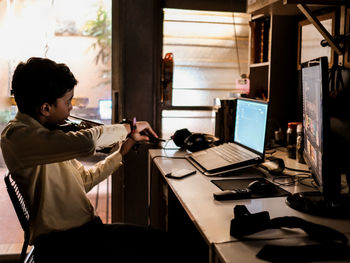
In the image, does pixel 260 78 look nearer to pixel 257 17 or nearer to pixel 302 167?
pixel 257 17

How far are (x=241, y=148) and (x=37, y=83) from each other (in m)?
1.10

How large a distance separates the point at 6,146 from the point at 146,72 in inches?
65.6

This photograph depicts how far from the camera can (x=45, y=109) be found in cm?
152

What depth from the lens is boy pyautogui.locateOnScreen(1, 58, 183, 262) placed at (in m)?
1.42

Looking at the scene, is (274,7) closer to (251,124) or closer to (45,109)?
(251,124)

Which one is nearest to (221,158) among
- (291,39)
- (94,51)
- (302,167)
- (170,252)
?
(302,167)

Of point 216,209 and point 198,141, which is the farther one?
point 198,141

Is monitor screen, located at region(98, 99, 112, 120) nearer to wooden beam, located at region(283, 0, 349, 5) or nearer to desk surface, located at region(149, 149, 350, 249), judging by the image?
desk surface, located at region(149, 149, 350, 249)

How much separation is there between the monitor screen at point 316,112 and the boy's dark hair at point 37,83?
2.92ft

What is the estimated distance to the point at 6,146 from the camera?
142cm

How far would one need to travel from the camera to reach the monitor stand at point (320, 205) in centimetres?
129

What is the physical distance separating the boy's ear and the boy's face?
0.01 metres

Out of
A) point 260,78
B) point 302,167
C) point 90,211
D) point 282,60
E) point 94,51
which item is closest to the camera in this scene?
point 90,211

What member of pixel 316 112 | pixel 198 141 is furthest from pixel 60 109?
pixel 198 141
